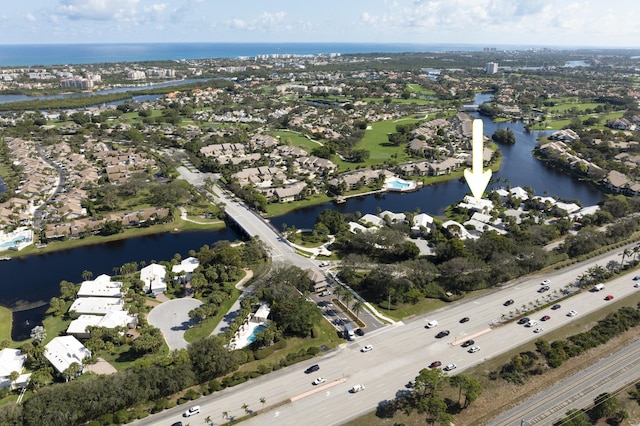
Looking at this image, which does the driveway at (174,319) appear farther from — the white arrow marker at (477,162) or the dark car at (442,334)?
the white arrow marker at (477,162)

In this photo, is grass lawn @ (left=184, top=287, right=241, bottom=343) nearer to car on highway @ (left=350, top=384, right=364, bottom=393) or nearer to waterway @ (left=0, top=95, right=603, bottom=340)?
car on highway @ (left=350, top=384, right=364, bottom=393)

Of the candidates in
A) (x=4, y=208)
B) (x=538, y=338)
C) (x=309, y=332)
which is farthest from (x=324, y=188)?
(x=4, y=208)

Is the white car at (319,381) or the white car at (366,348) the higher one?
the white car at (366,348)

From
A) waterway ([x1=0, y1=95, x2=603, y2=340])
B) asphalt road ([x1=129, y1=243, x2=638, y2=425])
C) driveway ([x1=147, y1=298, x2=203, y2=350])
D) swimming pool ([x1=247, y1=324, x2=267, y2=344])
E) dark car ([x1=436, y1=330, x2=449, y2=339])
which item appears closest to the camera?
asphalt road ([x1=129, y1=243, x2=638, y2=425])

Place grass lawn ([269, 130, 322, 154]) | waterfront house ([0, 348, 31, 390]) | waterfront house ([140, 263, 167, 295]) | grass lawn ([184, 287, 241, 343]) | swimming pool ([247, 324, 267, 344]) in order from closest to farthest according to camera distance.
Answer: waterfront house ([0, 348, 31, 390]), swimming pool ([247, 324, 267, 344]), grass lawn ([184, 287, 241, 343]), waterfront house ([140, 263, 167, 295]), grass lawn ([269, 130, 322, 154])

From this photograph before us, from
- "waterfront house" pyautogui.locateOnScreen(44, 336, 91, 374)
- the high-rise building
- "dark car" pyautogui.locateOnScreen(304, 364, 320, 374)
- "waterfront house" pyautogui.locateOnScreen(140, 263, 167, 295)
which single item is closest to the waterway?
"waterfront house" pyautogui.locateOnScreen(44, 336, 91, 374)

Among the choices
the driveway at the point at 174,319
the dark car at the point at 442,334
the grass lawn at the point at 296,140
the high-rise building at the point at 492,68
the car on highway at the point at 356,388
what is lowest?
the driveway at the point at 174,319

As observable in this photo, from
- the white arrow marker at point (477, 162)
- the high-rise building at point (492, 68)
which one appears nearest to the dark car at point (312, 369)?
the white arrow marker at point (477, 162)
